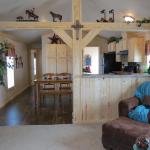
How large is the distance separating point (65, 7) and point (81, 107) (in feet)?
12.4

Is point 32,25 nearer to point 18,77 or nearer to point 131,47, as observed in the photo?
point 131,47

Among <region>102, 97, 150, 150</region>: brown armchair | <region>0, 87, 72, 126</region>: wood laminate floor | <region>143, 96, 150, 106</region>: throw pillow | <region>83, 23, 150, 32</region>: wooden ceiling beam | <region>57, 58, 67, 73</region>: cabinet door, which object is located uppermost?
<region>83, 23, 150, 32</region>: wooden ceiling beam

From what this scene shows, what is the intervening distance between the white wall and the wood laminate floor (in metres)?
0.34

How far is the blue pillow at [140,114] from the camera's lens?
3.42m

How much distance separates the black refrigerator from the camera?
7.94 metres

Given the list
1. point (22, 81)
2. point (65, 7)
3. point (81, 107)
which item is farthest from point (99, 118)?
point (22, 81)

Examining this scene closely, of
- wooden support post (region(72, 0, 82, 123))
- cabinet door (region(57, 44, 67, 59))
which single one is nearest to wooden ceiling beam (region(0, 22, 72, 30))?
wooden support post (region(72, 0, 82, 123))

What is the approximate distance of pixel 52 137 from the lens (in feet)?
12.6

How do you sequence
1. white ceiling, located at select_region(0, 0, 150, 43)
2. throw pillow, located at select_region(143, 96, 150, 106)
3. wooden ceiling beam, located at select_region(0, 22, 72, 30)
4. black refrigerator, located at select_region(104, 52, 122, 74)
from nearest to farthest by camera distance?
1. throw pillow, located at select_region(143, 96, 150, 106)
2. wooden ceiling beam, located at select_region(0, 22, 72, 30)
3. white ceiling, located at select_region(0, 0, 150, 43)
4. black refrigerator, located at select_region(104, 52, 122, 74)

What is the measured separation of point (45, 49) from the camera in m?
9.34

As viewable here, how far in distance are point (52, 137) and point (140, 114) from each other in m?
1.57

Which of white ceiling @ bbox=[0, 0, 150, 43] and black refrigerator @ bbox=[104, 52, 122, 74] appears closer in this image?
white ceiling @ bbox=[0, 0, 150, 43]

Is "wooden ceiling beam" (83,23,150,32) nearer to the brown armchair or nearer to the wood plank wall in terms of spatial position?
the wood plank wall

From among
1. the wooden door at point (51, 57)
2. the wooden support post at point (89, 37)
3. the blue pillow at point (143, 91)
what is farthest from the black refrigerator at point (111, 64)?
the blue pillow at point (143, 91)
